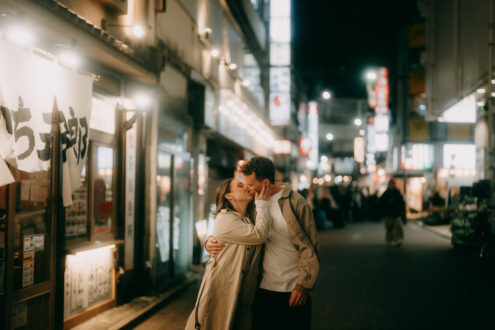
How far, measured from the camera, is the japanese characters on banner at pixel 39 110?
5.48m

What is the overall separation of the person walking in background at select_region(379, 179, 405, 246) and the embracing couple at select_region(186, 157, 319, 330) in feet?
49.0

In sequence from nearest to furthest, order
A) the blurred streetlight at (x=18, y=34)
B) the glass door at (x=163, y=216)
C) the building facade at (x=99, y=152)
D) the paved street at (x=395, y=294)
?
the blurred streetlight at (x=18, y=34) < the building facade at (x=99, y=152) < the paved street at (x=395, y=294) < the glass door at (x=163, y=216)

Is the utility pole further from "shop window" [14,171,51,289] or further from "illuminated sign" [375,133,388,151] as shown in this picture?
"illuminated sign" [375,133,388,151]

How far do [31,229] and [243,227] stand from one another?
344 cm

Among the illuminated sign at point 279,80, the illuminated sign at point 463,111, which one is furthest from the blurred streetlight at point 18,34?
the illuminated sign at point 279,80

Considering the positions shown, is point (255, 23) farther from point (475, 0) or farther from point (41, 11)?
point (41, 11)

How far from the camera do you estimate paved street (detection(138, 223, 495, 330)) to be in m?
8.64

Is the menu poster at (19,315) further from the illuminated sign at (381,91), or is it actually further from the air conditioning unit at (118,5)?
the illuminated sign at (381,91)

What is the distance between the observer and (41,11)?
6.07 m

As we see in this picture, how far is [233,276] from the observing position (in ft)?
15.4

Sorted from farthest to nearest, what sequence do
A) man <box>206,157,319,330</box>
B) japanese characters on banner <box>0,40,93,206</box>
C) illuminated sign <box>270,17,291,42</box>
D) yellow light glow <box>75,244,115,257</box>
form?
1. illuminated sign <box>270,17,291,42</box>
2. yellow light glow <box>75,244,115,257</box>
3. japanese characters on banner <box>0,40,93,206</box>
4. man <box>206,157,319,330</box>

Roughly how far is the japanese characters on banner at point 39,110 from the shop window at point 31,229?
1.39 ft

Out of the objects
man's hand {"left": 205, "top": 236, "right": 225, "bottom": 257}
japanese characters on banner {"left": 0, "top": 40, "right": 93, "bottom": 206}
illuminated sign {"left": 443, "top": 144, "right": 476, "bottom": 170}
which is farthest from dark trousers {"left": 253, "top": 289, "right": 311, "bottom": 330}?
illuminated sign {"left": 443, "top": 144, "right": 476, "bottom": 170}

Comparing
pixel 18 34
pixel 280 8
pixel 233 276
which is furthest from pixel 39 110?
pixel 280 8
